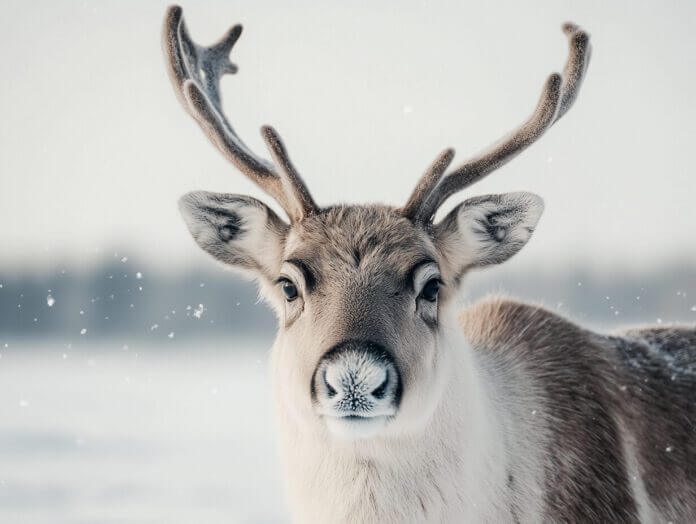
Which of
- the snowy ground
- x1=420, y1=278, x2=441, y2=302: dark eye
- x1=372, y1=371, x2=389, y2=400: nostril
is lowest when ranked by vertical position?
the snowy ground

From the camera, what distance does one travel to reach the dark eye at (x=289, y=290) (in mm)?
4660

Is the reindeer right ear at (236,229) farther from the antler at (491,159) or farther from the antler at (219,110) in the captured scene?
the antler at (491,159)

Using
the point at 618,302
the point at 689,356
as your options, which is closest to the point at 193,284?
the point at 618,302

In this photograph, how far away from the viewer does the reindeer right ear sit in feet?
16.4

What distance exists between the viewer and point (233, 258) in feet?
16.9

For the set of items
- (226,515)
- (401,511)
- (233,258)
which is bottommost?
(226,515)

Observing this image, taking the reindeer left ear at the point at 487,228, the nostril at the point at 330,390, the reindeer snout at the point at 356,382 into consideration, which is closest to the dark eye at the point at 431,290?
the reindeer left ear at the point at 487,228

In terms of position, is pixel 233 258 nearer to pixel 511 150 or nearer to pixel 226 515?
pixel 511 150

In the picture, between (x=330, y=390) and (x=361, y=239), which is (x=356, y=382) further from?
(x=361, y=239)

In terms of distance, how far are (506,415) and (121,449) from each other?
767 centimetres

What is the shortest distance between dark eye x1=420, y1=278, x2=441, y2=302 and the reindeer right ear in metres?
0.76

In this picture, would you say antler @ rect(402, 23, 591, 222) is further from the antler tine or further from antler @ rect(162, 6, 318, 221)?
antler @ rect(162, 6, 318, 221)

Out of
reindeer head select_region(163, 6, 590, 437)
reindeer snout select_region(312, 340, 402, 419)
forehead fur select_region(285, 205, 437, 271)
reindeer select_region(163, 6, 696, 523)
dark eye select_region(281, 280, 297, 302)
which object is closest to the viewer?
reindeer snout select_region(312, 340, 402, 419)

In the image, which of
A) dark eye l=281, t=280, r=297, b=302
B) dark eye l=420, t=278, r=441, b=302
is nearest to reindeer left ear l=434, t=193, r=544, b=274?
dark eye l=420, t=278, r=441, b=302
